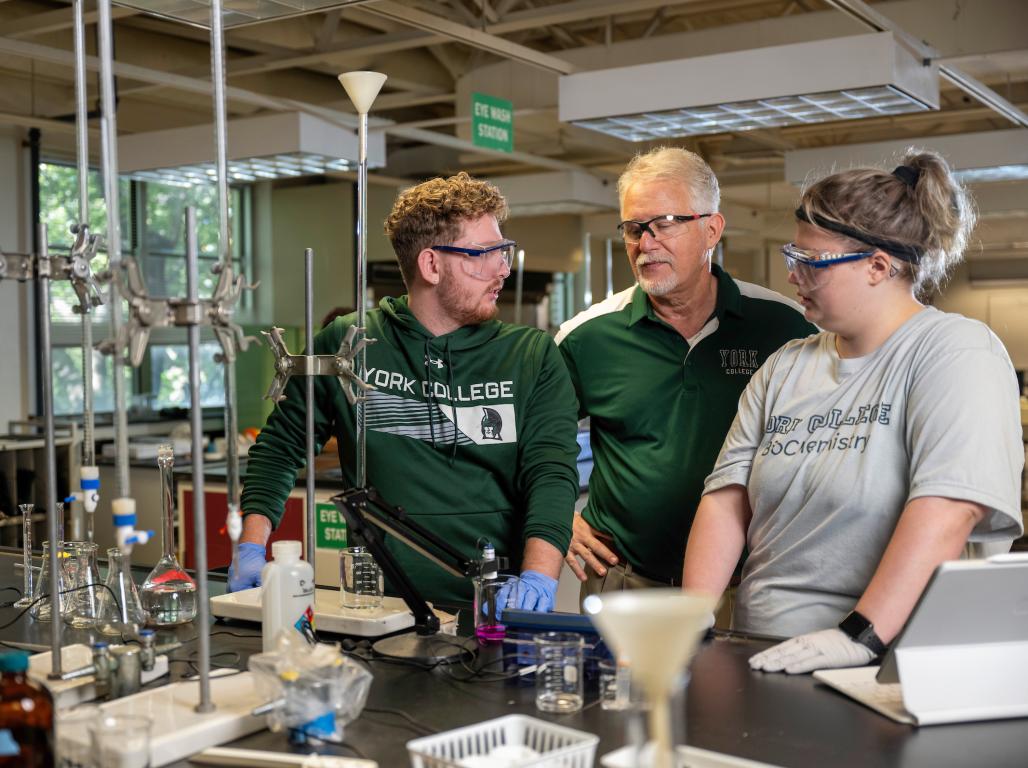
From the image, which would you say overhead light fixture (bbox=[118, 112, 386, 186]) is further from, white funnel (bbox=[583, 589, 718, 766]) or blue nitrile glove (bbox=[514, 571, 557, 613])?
white funnel (bbox=[583, 589, 718, 766])

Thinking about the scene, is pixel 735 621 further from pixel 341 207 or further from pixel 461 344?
pixel 341 207

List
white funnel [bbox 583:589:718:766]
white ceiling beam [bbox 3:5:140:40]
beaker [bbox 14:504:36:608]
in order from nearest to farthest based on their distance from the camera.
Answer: white funnel [bbox 583:589:718:766] < beaker [bbox 14:504:36:608] < white ceiling beam [bbox 3:5:140:40]

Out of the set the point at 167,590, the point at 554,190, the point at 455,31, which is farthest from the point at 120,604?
the point at 554,190

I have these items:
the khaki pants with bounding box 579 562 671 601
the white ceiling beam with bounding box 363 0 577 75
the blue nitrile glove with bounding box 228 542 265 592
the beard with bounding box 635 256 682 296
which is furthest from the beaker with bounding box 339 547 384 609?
the white ceiling beam with bounding box 363 0 577 75

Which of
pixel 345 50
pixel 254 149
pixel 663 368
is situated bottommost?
pixel 663 368

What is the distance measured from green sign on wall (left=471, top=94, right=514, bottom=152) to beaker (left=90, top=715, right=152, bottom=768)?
15.3 ft

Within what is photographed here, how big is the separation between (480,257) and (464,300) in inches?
3.9

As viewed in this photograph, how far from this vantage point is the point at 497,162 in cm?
1071

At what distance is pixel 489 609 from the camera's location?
1.95 metres

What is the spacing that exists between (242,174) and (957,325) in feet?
18.2

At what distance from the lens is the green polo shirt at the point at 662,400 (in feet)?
8.92

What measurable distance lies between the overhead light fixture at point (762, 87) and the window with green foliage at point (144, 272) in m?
3.70

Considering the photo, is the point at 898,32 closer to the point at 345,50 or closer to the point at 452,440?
the point at 345,50

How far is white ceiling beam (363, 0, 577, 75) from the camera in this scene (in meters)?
4.66
